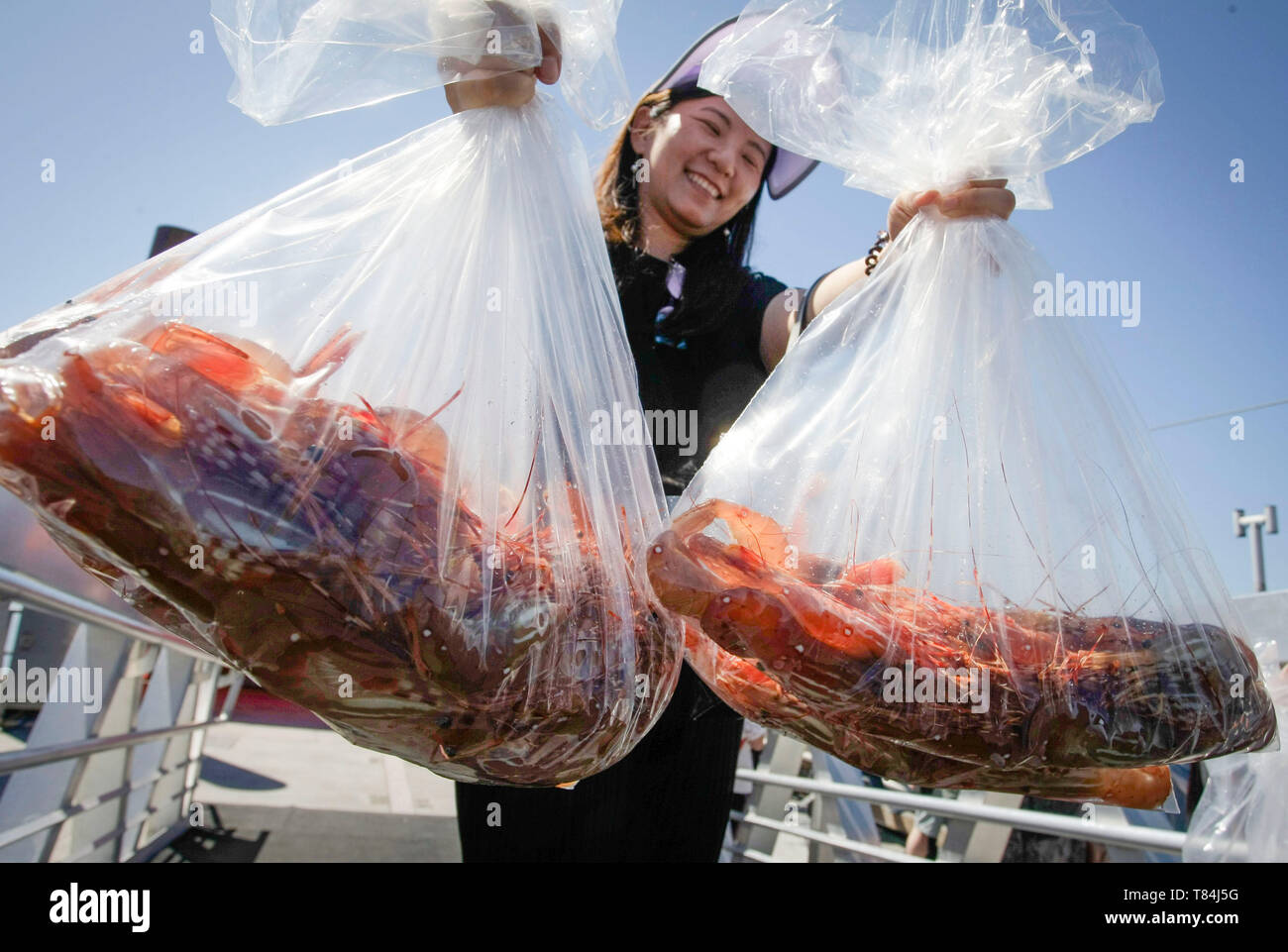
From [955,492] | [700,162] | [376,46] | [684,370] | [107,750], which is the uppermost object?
[700,162]

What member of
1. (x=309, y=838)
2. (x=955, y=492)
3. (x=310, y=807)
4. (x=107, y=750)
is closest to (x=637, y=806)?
(x=955, y=492)

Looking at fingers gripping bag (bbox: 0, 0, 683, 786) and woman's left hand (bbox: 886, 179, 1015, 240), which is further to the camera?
woman's left hand (bbox: 886, 179, 1015, 240)

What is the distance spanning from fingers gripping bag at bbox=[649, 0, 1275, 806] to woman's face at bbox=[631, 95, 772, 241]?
32cm

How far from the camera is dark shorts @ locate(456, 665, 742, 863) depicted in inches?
49.3

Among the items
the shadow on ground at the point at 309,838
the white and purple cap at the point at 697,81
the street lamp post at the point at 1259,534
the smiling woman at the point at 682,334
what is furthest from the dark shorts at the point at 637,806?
the street lamp post at the point at 1259,534

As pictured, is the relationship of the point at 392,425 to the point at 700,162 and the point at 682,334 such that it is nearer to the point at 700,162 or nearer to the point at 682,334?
the point at 682,334

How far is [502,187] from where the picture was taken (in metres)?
0.95

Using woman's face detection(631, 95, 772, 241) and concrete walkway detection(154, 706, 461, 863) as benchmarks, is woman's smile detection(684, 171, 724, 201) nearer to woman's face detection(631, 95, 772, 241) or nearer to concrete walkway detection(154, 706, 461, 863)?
woman's face detection(631, 95, 772, 241)

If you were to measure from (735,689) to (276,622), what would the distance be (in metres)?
0.50

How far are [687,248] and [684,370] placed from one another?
0.98ft

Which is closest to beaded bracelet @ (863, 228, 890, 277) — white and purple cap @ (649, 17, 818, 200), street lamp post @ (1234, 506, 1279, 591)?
white and purple cap @ (649, 17, 818, 200)

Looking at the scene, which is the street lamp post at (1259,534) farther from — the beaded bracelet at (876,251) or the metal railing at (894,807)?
the beaded bracelet at (876,251)

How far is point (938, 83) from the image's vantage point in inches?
41.6
